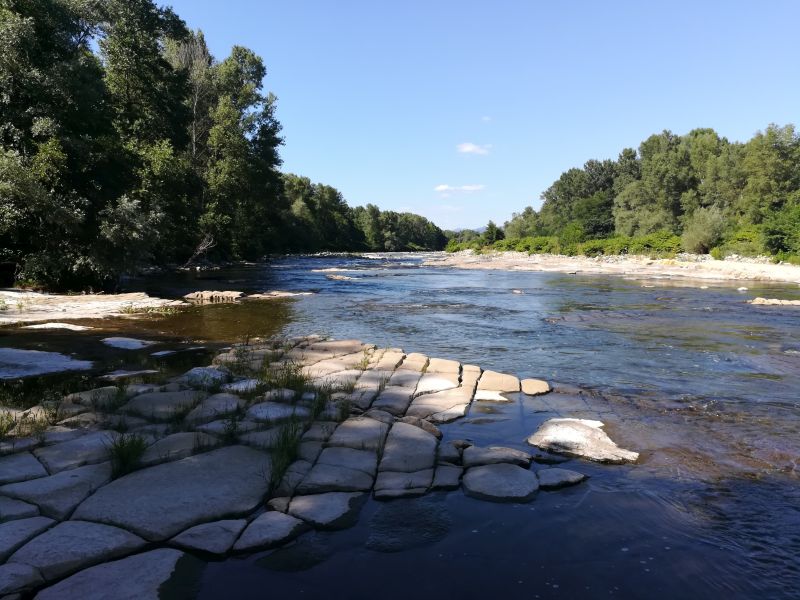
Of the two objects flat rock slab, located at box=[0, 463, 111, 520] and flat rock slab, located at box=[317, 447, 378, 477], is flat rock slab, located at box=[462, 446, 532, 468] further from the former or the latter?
flat rock slab, located at box=[0, 463, 111, 520]

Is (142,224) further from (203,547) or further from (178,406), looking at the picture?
(203,547)

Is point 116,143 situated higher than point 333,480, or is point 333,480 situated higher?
point 116,143

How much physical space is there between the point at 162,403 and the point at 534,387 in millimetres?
5676

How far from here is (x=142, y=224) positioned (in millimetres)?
18266

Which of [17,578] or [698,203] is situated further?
[698,203]

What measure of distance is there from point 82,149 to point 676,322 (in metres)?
21.6

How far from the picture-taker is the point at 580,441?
19.1ft

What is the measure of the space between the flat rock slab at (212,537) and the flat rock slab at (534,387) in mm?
5370

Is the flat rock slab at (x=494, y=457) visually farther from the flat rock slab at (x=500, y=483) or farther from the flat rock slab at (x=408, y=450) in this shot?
the flat rock slab at (x=408, y=450)

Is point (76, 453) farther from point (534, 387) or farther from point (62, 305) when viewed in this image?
point (62, 305)

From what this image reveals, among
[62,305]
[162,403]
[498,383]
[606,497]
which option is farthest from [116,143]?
[606,497]

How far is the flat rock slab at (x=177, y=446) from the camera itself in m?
4.83

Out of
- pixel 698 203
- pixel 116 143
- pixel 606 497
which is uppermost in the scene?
pixel 698 203

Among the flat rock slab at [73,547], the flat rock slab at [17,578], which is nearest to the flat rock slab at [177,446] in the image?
the flat rock slab at [73,547]
